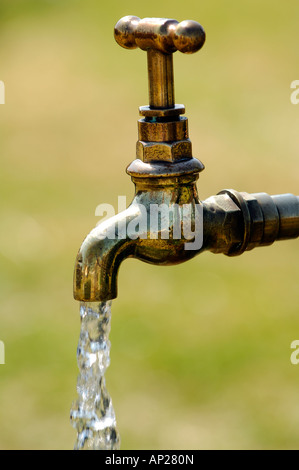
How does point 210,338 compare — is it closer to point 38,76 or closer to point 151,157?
point 151,157

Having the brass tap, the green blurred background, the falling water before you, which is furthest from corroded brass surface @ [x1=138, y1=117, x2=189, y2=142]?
the green blurred background

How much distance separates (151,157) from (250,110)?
2.68 metres

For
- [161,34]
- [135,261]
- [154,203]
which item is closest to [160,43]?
[161,34]

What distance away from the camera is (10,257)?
2.70m

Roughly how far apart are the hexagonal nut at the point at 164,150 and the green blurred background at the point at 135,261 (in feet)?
4.06

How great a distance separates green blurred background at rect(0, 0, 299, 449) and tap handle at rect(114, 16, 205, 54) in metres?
1.33

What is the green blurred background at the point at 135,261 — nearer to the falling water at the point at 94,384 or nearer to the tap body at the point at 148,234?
the falling water at the point at 94,384

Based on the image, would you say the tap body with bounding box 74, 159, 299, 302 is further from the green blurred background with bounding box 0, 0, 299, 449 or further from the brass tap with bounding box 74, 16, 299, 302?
the green blurred background with bounding box 0, 0, 299, 449

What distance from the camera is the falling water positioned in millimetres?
876

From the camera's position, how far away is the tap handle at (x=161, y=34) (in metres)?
0.75

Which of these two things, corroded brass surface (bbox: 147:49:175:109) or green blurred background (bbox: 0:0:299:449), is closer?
corroded brass surface (bbox: 147:49:175:109)

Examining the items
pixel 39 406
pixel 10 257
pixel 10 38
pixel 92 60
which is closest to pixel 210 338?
pixel 39 406

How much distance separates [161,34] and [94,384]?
395 mm

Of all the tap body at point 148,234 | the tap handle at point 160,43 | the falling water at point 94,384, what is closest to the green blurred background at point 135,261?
the falling water at point 94,384
